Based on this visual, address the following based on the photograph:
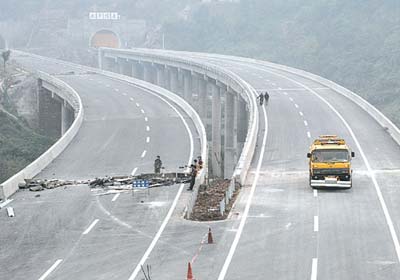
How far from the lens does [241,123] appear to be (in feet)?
255

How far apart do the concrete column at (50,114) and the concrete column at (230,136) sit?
20712 mm

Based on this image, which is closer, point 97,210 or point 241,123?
point 97,210

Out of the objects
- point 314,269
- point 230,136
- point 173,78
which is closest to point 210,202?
point 314,269

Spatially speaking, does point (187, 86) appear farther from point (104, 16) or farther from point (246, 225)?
point (246, 225)

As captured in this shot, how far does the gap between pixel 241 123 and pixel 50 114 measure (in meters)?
27.6

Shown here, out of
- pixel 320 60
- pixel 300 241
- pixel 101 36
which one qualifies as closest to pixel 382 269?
pixel 300 241

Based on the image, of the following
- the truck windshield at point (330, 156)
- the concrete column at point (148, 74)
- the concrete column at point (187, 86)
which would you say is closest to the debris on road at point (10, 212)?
the truck windshield at point (330, 156)

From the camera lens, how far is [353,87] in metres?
114

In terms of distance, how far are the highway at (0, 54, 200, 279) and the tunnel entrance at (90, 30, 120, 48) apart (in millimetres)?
127606

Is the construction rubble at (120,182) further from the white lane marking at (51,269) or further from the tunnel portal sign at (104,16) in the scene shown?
the tunnel portal sign at (104,16)

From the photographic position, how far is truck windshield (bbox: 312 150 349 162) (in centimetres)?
3641

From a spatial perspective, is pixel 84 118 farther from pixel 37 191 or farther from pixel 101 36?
pixel 101 36

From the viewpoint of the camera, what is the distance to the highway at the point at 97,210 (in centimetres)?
2606

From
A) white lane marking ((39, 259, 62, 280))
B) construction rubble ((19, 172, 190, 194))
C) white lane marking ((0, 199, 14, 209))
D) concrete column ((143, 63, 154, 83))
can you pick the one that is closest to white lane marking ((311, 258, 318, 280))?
white lane marking ((39, 259, 62, 280))
